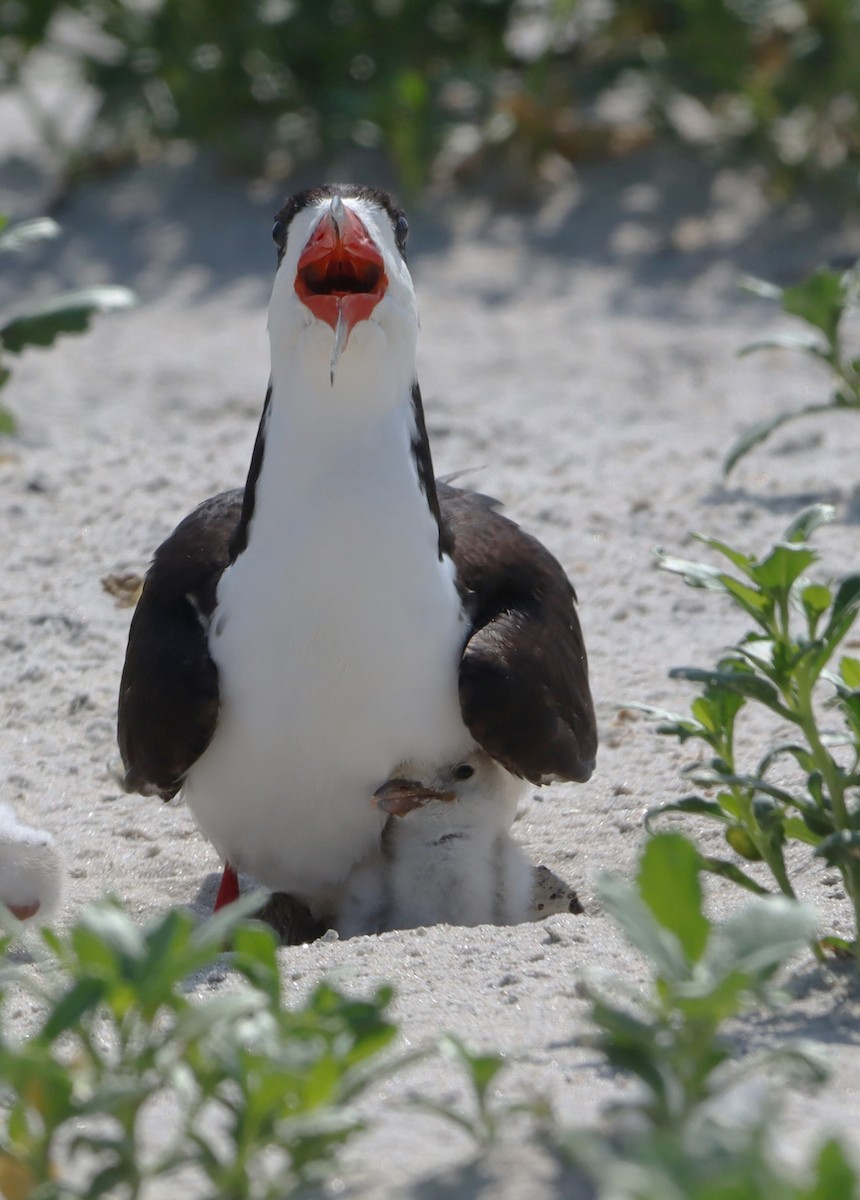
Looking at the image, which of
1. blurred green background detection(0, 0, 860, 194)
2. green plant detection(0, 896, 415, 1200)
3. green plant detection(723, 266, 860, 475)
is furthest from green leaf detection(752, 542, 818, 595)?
blurred green background detection(0, 0, 860, 194)

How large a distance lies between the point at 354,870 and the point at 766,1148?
2.05 metres

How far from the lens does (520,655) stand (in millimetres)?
3812

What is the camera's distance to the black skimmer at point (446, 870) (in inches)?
153

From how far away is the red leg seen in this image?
4.05m

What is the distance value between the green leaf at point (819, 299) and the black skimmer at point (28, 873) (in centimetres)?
268

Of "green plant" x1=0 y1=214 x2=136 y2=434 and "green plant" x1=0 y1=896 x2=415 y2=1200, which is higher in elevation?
"green plant" x1=0 y1=214 x2=136 y2=434

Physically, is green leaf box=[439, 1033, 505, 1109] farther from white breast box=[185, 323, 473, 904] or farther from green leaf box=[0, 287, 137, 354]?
green leaf box=[0, 287, 137, 354]

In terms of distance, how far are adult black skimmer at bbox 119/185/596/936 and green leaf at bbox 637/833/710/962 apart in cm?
140

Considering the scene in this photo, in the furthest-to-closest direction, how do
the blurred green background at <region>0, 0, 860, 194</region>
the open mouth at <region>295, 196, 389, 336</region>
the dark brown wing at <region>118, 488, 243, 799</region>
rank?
1. the blurred green background at <region>0, 0, 860, 194</region>
2. the dark brown wing at <region>118, 488, 243, 799</region>
3. the open mouth at <region>295, 196, 389, 336</region>

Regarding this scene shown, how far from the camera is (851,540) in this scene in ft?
18.1

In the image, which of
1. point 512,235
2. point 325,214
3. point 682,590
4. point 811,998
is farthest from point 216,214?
point 811,998

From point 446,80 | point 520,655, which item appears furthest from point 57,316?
point 446,80

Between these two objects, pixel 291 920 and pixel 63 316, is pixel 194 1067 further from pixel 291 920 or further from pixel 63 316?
pixel 63 316

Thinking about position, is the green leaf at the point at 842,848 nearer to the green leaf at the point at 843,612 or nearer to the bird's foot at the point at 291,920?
the green leaf at the point at 843,612
